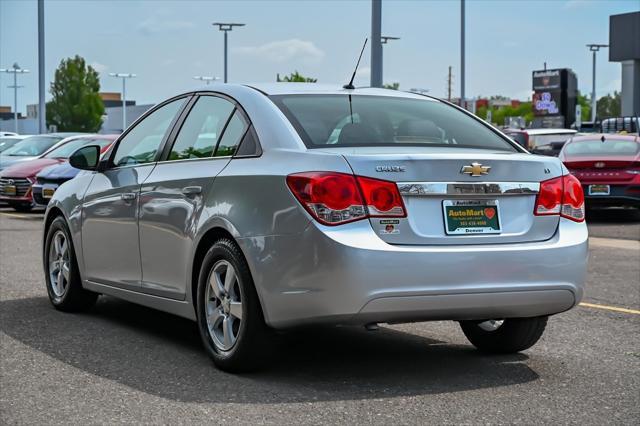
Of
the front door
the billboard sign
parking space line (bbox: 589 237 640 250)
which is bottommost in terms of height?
parking space line (bbox: 589 237 640 250)

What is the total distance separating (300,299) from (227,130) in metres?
1.39

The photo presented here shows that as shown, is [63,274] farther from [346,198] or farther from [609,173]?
[609,173]

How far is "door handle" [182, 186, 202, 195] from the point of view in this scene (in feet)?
21.4

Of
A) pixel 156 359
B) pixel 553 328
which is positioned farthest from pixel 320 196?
pixel 553 328

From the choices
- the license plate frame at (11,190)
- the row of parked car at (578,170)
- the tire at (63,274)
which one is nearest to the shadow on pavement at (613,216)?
the row of parked car at (578,170)

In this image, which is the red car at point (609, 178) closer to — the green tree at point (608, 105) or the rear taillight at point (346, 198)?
the rear taillight at point (346, 198)

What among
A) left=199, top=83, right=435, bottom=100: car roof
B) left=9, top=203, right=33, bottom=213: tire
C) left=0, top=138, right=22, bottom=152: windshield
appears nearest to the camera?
left=199, top=83, right=435, bottom=100: car roof

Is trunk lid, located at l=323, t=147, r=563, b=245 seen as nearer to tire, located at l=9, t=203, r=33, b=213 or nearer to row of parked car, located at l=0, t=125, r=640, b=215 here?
row of parked car, located at l=0, t=125, r=640, b=215

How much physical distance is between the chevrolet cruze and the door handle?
0.02m

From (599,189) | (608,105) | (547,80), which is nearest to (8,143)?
(599,189)

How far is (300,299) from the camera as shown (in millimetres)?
5664

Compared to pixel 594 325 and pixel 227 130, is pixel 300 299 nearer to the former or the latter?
pixel 227 130

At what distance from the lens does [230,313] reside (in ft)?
20.2

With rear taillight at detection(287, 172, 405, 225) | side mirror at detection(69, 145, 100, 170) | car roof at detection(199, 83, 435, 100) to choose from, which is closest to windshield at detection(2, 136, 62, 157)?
side mirror at detection(69, 145, 100, 170)
